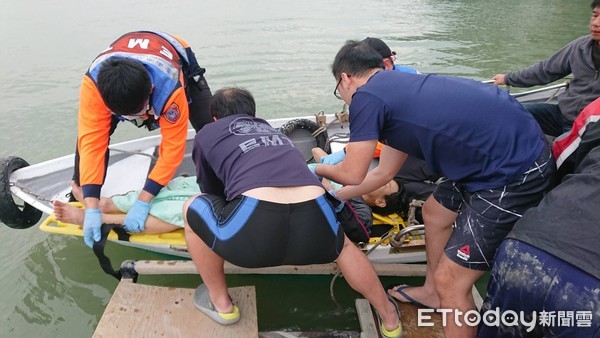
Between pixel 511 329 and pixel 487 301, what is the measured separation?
0.14 meters

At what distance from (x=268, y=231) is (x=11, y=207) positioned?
242 cm

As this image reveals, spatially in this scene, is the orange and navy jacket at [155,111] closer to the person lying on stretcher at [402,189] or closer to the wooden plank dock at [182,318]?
the wooden plank dock at [182,318]

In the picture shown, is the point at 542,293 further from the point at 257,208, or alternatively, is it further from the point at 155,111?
the point at 155,111

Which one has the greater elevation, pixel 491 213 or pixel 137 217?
pixel 491 213

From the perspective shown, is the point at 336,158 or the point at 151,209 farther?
the point at 336,158

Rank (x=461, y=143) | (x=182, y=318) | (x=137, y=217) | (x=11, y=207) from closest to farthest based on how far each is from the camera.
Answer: (x=461, y=143) < (x=182, y=318) < (x=137, y=217) < (x=11, y=207)

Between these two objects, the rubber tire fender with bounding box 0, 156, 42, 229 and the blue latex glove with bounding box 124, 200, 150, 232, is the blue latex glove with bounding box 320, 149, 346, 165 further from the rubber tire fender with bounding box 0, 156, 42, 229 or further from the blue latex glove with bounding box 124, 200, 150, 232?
Result: the rubber tire fender with bounding box 0, 156, 42, 229

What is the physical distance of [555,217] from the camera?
5.03 feet

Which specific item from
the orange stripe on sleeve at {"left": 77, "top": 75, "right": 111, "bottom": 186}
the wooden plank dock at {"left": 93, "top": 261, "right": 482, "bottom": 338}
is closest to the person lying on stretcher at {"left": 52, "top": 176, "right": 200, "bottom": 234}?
the orange stripe on sleeve at {"left": 77, "top": 75, "right": 111, "bottom": 186}

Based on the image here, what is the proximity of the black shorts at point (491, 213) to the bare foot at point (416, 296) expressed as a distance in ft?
2.44

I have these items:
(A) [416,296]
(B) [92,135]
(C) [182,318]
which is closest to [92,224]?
(B) [92,135]

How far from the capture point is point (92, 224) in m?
2.85

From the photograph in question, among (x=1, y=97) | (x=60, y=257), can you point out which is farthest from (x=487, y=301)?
(x=1, y=97)

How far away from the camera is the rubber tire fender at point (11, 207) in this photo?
10.5ft
